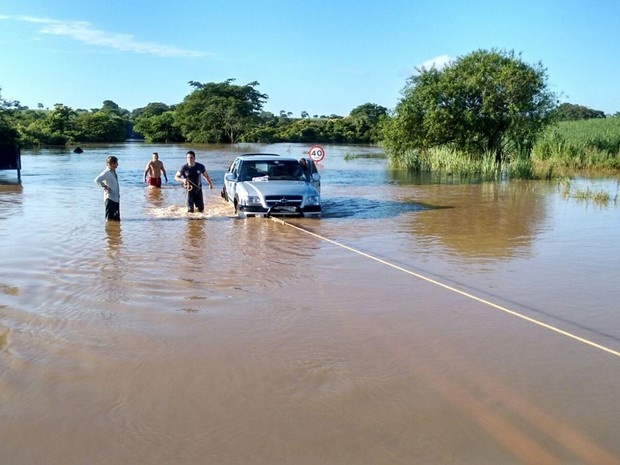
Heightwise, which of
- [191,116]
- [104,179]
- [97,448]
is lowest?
[97,448]

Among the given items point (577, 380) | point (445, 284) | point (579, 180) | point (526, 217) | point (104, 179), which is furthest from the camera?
point (579, 180)

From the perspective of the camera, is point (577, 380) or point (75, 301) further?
point (75, 301)

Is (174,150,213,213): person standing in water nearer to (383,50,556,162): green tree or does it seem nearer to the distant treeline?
(383,50,556,162): green tree

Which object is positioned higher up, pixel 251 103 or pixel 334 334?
pixel 251 103

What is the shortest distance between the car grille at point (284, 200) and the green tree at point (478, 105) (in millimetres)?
17939

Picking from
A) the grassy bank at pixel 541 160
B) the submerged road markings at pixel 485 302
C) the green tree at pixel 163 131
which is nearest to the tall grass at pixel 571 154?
the grassy bank at pixel 541 160

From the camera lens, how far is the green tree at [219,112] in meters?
87.1

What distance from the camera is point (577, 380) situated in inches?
177

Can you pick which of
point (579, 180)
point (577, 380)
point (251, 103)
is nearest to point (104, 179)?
point (577, 380)

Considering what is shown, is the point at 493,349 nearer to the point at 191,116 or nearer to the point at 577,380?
the point at 577,380

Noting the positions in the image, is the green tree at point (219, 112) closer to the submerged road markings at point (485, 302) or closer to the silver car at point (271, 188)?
the silver car at point (271, 188)

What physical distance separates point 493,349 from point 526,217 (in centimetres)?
965

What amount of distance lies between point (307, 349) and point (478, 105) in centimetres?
2665

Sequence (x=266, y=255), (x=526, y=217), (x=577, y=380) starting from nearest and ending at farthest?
(x=577, y=380)
(x=266, y=255)
(x=526, y=217)
